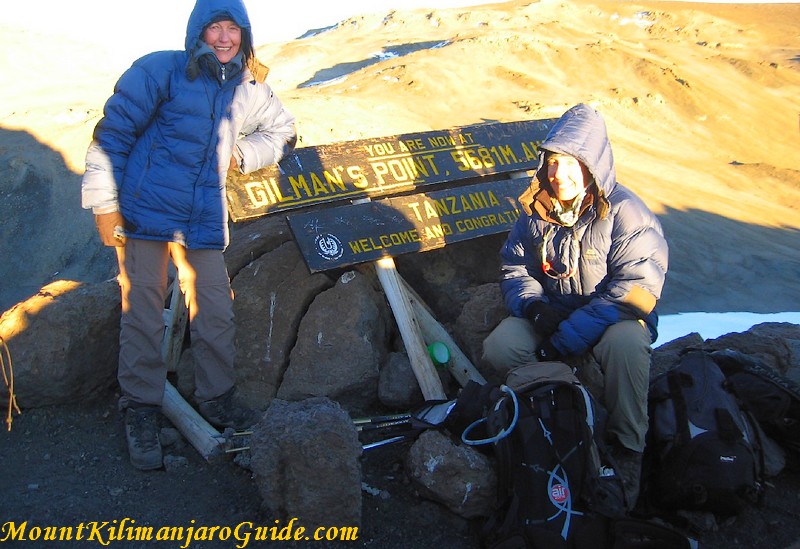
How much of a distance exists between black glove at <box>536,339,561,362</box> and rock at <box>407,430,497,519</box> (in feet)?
2.24

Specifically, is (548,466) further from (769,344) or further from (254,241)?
(254,241)

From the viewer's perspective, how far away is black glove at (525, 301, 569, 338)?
371 cm

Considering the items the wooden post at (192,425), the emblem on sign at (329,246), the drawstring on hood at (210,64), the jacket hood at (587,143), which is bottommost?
the wooden post at (192,425)

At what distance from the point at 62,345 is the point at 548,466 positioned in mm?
2881

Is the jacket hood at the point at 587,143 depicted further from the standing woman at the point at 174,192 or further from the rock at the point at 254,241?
the rock at the point at 254,241

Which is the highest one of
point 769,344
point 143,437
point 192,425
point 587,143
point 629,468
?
point 587,143

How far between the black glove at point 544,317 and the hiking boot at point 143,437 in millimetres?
2137

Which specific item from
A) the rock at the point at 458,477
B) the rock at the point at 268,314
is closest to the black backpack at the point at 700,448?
the rock at the point at 458,477

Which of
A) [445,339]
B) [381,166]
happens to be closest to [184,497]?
[445,339]

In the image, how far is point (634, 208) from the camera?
3.69 meters

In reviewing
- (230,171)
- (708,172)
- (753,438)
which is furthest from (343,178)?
(708,172)

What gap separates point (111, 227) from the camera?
11.6ft

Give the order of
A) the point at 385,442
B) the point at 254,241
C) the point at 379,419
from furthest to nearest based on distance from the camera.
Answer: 1. the point at 254,241
2. the point at 379,419
3. the point at 385,442

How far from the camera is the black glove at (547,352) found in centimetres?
372
